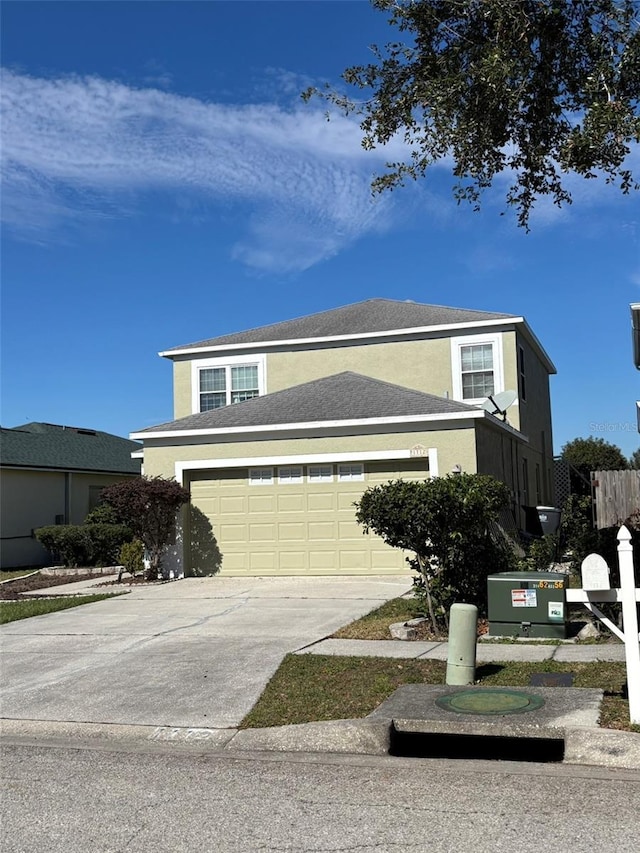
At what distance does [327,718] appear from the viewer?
664cm

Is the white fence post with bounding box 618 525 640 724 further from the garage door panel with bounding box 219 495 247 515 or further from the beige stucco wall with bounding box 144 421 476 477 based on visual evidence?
the garage door panel with bounding box 219 495 247 515

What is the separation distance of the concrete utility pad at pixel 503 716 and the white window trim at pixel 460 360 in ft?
46.8

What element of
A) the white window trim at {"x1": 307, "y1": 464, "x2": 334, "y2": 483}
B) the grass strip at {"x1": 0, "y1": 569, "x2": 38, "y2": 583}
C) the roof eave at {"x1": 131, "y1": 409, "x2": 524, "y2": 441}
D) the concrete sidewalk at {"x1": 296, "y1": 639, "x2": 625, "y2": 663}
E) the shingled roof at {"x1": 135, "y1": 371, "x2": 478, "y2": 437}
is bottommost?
the concrete sidewalk at {"x1": 296, "y1": 639, "x2": 625, "y2": 663}

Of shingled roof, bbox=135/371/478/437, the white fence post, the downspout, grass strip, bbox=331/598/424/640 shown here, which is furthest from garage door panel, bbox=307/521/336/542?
the downspout

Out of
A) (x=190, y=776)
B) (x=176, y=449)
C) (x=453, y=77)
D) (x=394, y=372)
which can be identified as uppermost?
(x=453, y=77)

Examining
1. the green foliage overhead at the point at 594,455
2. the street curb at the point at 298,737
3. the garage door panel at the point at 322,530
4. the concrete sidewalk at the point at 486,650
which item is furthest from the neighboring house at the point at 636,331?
the green foliage overhead at the point at 594,455

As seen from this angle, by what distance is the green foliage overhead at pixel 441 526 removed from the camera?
9898 millimetres

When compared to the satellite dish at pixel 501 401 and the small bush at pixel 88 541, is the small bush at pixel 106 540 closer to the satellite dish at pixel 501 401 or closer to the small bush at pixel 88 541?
the small bush at pixel 88 541

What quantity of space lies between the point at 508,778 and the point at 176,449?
12712 mm

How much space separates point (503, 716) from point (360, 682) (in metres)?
1.86

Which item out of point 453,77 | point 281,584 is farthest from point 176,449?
point 453,77

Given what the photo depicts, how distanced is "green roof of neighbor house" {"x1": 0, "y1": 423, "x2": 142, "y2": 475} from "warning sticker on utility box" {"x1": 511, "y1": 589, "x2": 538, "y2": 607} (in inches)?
646

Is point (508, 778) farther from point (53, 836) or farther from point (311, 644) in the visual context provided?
point (311, 644)

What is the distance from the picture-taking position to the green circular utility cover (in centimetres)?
627
